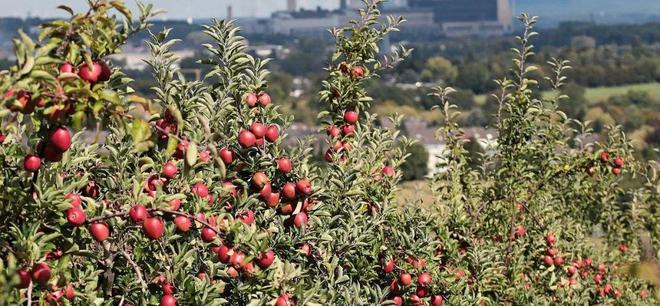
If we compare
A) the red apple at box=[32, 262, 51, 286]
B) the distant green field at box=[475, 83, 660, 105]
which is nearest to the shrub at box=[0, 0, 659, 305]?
the red apple at box=[32, 262, 51, 286]

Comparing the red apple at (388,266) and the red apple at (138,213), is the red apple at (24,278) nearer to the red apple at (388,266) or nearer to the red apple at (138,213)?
the red apple at (138,213)

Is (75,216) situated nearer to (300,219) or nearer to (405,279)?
(300,219)

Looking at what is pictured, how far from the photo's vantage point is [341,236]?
4578 millimetres

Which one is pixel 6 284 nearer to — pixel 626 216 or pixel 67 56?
pixel 67 56

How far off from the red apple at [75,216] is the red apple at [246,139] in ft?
Result: 4.09

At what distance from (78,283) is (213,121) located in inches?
45.4

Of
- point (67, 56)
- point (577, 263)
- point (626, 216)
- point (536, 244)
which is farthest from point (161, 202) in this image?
point (626, 216)

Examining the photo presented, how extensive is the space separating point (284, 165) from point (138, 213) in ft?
4.41

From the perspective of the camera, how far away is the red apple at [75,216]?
318cm

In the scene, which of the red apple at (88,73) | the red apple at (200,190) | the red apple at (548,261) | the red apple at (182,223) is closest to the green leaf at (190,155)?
the red apple at (88,73)

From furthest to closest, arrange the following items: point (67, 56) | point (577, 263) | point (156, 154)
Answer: point (577, 263) → point (156, 154) → point (67, 56)

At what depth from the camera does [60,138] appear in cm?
283

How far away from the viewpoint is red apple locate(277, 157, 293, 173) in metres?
4.46

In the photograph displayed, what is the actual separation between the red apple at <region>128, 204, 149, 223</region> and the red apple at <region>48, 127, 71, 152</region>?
44 cm
